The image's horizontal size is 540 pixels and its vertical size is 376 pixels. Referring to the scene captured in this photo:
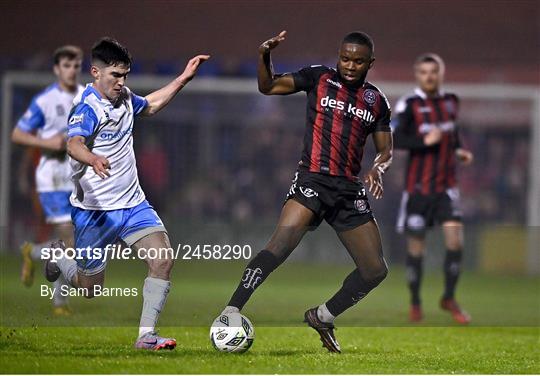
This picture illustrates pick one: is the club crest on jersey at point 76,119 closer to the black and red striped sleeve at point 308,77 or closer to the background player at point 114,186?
the background player at point 114,186

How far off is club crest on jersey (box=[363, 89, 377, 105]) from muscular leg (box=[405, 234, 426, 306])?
376cm

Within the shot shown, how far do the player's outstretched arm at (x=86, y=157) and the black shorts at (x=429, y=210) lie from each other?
493 cm

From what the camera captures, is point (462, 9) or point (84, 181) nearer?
point (84, 181)

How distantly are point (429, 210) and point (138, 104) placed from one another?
4.41 meters

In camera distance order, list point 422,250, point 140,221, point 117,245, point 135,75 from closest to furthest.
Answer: point 140,221 < point 117,245 < point 422,250 < point 135,75

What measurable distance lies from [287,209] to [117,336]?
70.7 inches

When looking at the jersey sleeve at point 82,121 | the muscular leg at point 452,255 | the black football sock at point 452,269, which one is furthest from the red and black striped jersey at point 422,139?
the jersey sleeve at point 82,121

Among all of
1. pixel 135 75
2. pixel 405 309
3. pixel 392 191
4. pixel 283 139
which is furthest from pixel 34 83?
pixel 405 309

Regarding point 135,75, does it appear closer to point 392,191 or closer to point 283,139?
point 283,139

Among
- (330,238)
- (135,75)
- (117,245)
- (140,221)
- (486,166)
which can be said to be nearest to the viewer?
(140,221)

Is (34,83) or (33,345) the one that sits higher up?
(34,83)

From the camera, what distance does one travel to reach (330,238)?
15930mm

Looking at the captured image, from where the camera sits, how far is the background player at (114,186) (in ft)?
23.9

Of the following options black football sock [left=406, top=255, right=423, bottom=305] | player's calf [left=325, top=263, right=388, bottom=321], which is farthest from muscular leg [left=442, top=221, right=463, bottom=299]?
player's calf [left=325, top=263, right=388, bottom=321]
